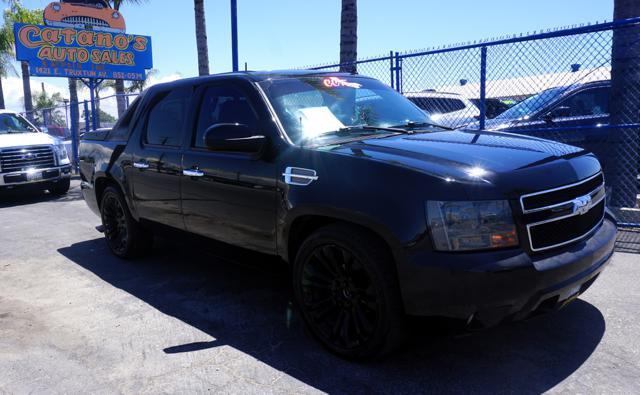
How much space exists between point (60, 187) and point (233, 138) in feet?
29.5

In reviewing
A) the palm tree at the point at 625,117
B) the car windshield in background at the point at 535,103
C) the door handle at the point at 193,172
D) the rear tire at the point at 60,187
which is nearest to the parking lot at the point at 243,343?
the door handle at the point at 193,172

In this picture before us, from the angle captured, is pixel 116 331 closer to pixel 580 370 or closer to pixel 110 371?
pixel 110 371

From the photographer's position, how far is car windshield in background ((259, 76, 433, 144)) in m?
3.64

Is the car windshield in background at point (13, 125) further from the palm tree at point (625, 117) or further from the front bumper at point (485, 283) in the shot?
the palm tree at point (625, 117)

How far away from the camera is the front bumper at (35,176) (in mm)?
9914

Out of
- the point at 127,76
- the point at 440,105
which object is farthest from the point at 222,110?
the point at 127,76

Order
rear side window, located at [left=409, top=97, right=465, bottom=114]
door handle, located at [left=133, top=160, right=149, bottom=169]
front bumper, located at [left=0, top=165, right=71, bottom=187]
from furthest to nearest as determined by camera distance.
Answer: front bumper, located at [left=0, top=165, right=71, bottom=187]
rear side window, located at [left=409, top=97, right=465, bottom=114]
door handle, located at [left=133, top=160, right=149, bottom=169]

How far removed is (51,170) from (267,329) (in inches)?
341

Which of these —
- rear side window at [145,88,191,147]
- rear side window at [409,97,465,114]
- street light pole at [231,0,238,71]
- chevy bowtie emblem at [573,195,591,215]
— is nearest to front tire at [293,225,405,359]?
chevy bowtie emblem at [573,195,591,215]

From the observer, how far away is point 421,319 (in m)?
2.80

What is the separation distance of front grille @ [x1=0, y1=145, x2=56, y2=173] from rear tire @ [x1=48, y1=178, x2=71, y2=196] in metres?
0.40

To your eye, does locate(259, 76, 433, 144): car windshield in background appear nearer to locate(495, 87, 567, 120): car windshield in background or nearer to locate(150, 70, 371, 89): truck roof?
locate(150, 70, 371, 89): truck roof

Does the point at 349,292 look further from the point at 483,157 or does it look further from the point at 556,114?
the point at 556,114

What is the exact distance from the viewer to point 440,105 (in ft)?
31.9
